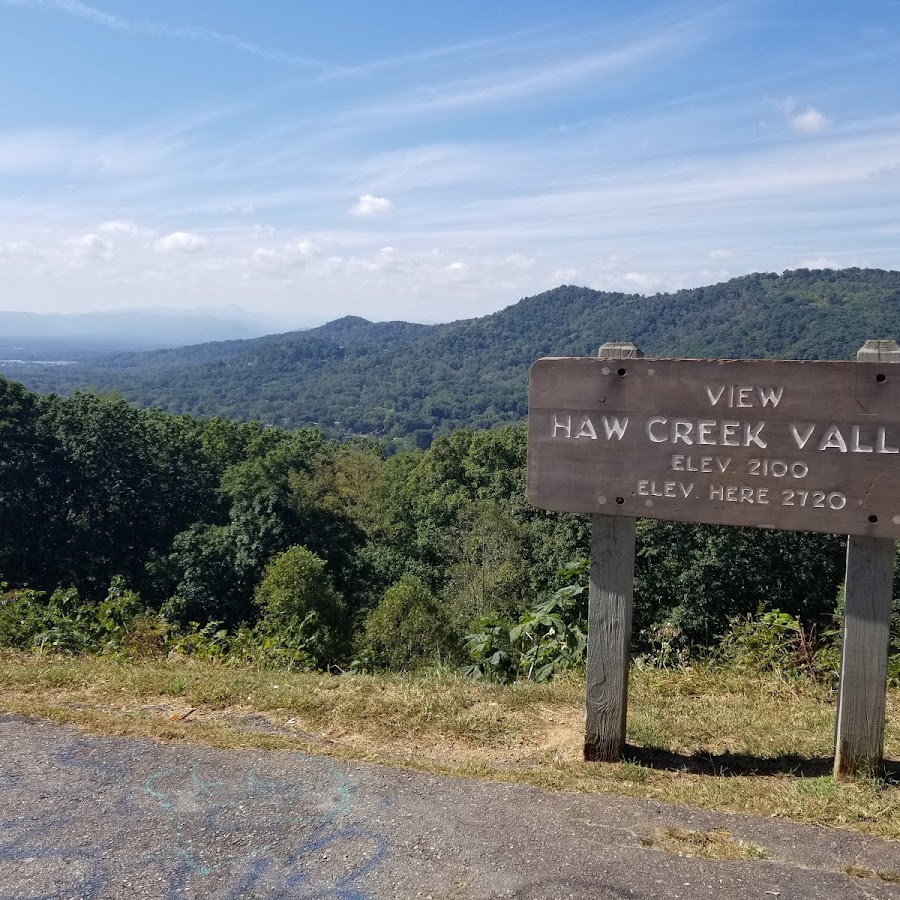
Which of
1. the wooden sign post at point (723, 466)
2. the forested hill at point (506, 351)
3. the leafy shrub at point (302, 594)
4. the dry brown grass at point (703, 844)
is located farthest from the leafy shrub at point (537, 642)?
the forested hill at point (506, 351)

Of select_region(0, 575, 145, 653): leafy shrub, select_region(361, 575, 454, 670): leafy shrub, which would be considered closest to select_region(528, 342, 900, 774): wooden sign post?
select_region(0, 575, 145, 653): leafy shrub

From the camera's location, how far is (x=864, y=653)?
10.9ft

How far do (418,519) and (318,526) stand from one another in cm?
389

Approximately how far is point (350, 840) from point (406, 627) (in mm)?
16761

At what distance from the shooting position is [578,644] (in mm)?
5152

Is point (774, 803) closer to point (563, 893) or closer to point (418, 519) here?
point (563, 893)

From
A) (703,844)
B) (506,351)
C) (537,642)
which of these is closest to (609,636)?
(703,844)

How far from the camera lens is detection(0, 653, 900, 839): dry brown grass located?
130 inches

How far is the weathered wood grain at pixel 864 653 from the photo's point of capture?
3.24 meters

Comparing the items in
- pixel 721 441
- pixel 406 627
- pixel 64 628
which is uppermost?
pixel 721 441

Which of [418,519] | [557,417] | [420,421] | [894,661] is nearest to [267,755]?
[557,417]

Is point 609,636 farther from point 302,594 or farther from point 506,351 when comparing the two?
point 506,351

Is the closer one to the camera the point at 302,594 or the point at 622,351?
the point at 622,351

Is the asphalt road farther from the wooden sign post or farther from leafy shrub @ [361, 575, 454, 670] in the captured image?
leafy shrub @ [361, 575, 454, 670]
